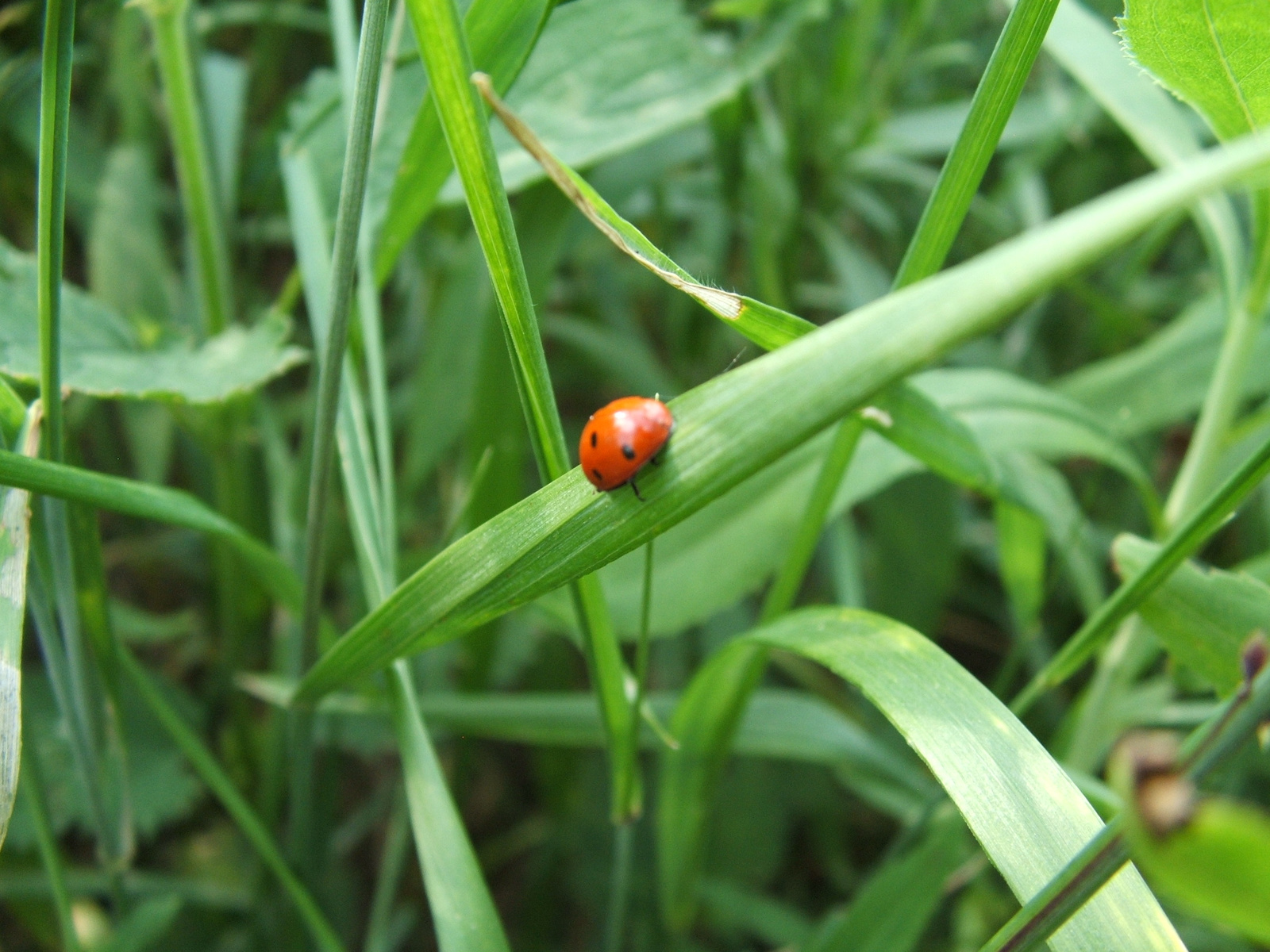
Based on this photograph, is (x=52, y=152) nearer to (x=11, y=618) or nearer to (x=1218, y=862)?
(x=11, y=618)

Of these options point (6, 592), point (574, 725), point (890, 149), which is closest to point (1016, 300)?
point (6, 592)

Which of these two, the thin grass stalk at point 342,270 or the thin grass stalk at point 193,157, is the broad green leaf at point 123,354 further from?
the thin grass stalk at point 342,270

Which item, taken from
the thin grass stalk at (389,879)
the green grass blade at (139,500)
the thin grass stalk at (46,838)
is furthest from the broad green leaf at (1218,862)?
the thin grass stalk at (389,879)

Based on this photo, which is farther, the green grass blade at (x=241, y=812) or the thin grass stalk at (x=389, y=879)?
the thin grass stalk at (x=389, y=879)

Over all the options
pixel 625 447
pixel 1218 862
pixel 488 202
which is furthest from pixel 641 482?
pixel 1218 862

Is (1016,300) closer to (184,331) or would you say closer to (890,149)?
(184,331)

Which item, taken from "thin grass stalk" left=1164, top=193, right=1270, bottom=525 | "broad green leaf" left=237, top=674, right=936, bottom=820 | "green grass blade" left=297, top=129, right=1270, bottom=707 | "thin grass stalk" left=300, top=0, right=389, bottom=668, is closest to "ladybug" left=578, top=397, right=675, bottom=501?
"green grass blade" left=297, top=129, right=1270, bottom=707

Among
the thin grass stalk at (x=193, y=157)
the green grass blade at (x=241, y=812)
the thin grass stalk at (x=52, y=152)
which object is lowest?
the green grass blade at (x=241, y=812)
